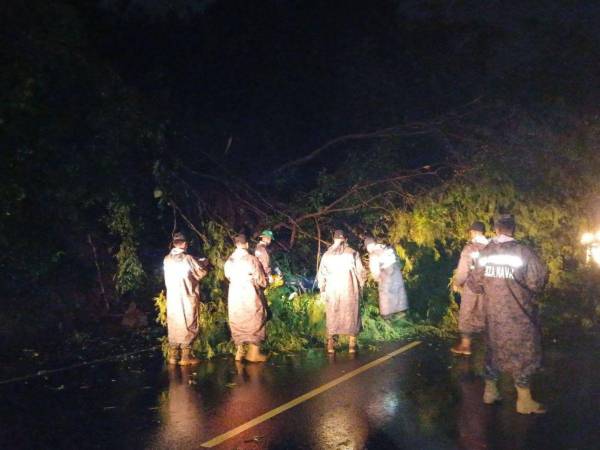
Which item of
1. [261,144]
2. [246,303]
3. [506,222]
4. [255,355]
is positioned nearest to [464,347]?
[255,355]

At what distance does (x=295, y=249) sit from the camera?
12742 mm

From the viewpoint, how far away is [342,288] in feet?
31.8

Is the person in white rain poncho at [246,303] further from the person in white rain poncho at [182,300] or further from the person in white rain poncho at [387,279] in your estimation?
the person in white rain poncho at [387,279]

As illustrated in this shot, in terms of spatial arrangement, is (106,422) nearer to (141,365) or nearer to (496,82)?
(141,365)

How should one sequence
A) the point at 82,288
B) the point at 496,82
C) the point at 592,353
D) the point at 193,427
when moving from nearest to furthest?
the point at 193,427, the point at 592,353, the point at 82,288, the point at 496,82

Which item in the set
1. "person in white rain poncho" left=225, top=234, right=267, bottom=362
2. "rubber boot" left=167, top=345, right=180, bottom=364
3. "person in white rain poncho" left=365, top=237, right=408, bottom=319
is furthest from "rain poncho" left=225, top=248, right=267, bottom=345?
"person in white rain poncho" left=365, top=237, right=408, bottom=319

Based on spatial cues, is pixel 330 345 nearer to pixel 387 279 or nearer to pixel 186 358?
pixel 387 279

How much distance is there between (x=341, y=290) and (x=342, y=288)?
0.11 ft

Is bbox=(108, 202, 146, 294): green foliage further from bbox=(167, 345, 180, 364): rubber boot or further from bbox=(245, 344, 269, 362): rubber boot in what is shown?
bbox=(245, 344, 269, 362): rubber boot

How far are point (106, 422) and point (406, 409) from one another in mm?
2966

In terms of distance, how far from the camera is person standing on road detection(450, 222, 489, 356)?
9227 millimetres

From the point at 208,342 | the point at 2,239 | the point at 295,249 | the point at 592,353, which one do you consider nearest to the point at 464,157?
the point at 295,249

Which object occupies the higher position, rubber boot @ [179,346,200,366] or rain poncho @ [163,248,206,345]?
rain poncho @ [163,248,206,345]

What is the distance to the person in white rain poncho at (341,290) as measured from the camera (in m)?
9.66
